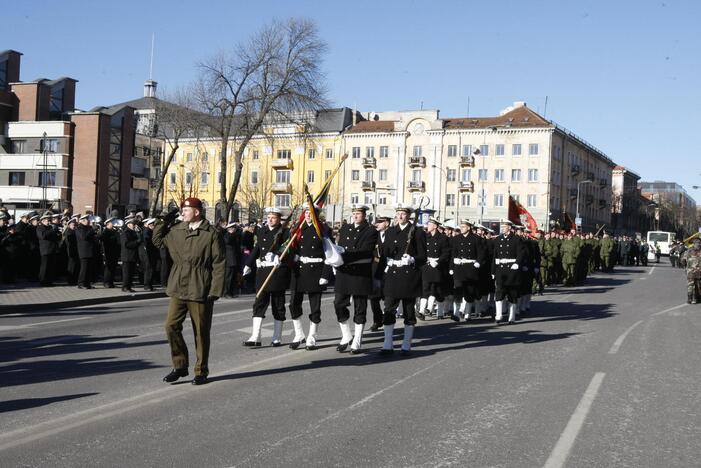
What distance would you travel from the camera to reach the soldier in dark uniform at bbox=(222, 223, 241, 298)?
19922 mm

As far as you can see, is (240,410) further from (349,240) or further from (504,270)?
(504,270)

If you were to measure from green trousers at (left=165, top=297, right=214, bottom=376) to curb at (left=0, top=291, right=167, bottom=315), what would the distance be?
8.14 metres

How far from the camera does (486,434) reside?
21.9ft

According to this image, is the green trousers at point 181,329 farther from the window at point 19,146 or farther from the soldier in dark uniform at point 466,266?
the window at point 19,146

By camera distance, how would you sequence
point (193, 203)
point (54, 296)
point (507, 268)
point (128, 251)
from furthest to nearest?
point (128, 251) → point (54, 296) → point (507, 268) → point (193, 203)

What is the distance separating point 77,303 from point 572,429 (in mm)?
12668

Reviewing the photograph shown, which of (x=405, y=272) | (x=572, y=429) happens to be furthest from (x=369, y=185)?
(x=572, y=429)

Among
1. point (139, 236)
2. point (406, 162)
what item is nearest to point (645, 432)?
point (139, 236)

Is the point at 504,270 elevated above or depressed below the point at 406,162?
below

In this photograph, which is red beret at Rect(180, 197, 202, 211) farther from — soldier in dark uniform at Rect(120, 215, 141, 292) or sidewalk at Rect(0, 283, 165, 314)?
soldier in dark uniform at Rect(120, 215, 141, 292)

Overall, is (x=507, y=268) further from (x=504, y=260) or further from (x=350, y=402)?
(x=350, y=402)

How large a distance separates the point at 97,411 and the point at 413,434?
9.35 feet

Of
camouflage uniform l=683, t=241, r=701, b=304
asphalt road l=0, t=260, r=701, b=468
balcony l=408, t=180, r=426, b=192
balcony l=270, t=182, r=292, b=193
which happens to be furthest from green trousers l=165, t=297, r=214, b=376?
balcony l=270, t=182, r=292, b=193

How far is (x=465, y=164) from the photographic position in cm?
8381
